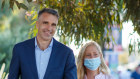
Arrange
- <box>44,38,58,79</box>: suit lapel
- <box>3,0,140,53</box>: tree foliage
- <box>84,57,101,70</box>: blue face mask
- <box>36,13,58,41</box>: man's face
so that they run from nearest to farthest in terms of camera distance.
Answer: <box>44,38,58,79</box>: suit lapel
<box>36,13,58,41</box>: man's face
<box>84,57,101,70</box>: blue face mask
<box>3,0,140,53</box>: tree foliage

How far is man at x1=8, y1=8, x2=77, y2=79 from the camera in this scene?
4.25 m

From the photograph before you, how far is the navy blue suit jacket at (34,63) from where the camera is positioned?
4258 millimetres

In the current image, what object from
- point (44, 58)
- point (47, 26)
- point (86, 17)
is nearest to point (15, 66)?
point (44, 58)

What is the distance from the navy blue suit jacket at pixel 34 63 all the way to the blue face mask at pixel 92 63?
3.91 ft

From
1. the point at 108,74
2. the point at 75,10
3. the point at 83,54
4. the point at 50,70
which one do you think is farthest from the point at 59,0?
the point at 50,70

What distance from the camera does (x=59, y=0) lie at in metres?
6.38

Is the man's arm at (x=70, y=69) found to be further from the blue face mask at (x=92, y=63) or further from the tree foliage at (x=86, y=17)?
the tree foliage at (x=86, y=17)

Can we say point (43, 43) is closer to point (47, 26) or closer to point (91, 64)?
point (47, 26)

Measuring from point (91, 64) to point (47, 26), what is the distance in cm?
142

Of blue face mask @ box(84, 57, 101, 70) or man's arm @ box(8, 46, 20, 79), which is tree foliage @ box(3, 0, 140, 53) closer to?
blue face mask @ box(84, 57, 101, 70)

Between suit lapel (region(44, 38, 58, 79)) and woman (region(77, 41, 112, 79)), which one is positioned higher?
suit lapel (region(44, 38, 58, 79))

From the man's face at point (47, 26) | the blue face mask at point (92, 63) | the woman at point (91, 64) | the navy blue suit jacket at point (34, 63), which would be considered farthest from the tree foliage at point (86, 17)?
the navy blue suit jacket at point (34, 63)

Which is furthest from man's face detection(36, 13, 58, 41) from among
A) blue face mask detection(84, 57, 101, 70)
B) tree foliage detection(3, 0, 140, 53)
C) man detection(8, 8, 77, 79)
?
tree foliage detection(3, 0, 140, 53)

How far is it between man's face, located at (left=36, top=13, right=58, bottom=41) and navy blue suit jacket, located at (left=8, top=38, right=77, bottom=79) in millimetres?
129
